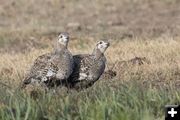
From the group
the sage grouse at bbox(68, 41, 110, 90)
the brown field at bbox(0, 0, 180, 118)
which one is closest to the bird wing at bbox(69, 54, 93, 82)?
the sage grouse at bbox(68, 41, 110, 90)

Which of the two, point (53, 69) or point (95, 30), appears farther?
point (95, 30)

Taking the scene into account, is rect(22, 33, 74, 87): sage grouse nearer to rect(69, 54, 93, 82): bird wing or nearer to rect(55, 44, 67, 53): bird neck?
rect(55, 44, 67, 53): bird neck

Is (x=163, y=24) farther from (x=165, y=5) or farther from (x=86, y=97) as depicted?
(x=86, y=97)

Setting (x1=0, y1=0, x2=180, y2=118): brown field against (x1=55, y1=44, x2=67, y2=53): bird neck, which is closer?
(x1=55, y1=44, x2=67, y2=53): bird neck

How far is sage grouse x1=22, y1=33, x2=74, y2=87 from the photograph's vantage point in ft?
27.8

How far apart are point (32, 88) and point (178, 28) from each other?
10964mm

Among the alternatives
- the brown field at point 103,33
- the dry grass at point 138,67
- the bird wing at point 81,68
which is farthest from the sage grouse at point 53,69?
the dry grass at point 138,67

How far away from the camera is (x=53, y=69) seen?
8.58 m

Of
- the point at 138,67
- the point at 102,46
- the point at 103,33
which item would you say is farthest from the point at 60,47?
the point at 103,33

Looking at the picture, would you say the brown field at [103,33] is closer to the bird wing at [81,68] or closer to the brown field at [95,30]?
the brown field at [95,30]

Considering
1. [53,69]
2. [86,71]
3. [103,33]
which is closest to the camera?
[53,69]

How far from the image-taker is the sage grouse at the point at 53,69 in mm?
8477

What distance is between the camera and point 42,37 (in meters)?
17.6

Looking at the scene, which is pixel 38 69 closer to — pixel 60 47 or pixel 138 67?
pixel 60 47
